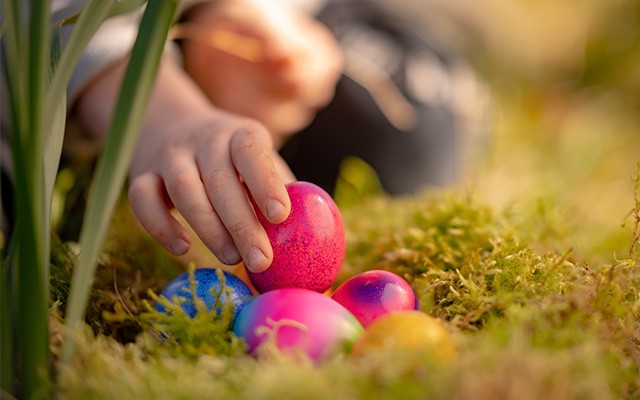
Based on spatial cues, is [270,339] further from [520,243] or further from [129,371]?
[520,243]

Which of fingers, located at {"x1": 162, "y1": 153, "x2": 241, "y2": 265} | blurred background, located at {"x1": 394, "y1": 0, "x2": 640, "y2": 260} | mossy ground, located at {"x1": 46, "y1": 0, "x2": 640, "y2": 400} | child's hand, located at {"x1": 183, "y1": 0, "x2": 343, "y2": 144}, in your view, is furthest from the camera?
blurred background, located at {"x1": 394, "y1": 0, "x2": 640, "y2": 260}

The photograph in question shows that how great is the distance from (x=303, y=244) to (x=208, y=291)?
0.11m

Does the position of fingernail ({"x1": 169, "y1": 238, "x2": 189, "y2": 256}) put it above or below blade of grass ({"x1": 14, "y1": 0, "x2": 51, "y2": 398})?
above

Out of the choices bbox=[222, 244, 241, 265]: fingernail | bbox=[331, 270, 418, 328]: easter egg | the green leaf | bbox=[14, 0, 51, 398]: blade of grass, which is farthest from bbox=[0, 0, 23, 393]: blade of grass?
bbox=[331, 270, 418, 328]: easter egg

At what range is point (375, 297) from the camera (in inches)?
30.2

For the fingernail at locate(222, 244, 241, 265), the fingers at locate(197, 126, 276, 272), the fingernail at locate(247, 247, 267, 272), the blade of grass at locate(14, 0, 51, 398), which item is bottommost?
the blade of grass at locate(14, 0, 51, 398)

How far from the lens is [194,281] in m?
0.74

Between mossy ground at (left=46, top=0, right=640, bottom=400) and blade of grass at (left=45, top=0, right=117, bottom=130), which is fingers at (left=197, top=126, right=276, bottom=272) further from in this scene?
blade of grass at (left=45, top=0, right=117, bottom=130)

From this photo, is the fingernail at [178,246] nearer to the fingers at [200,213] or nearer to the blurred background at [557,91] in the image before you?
the fingers at [200,213]

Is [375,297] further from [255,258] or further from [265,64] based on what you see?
[265,64]

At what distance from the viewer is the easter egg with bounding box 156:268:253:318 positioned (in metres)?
0.76

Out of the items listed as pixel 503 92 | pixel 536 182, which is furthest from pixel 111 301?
pixel 503 92

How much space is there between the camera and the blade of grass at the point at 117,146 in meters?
0.63

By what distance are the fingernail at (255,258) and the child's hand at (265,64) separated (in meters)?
0.61
